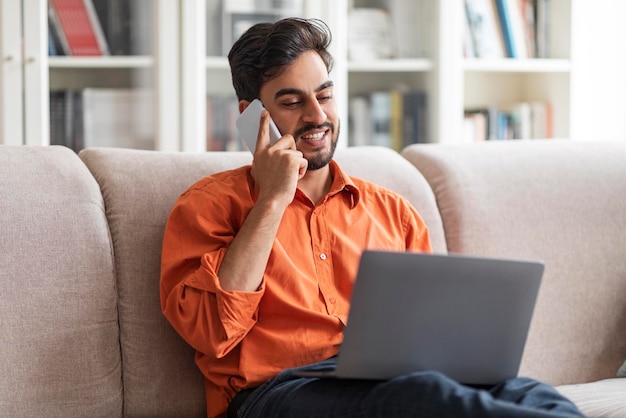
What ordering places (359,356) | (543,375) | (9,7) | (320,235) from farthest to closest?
(9,7), (543,375), (320,235), (359,356)

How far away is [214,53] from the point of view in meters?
3.09

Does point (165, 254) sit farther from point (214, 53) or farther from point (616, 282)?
point (214, 53)

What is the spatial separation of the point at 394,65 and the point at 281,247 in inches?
64.6

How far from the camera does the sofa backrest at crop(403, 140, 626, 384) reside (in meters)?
2.08

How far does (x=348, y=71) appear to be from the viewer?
323cm

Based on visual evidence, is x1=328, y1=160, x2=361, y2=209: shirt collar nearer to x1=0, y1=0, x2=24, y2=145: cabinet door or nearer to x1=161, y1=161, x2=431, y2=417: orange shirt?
x1=161, y1=161, x2=431, y2=417: orange shirt

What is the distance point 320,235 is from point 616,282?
2.52 ft

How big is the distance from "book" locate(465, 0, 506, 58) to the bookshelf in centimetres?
4

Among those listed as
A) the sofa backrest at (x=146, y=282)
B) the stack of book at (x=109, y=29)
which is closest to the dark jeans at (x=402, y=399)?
the sofa backrest at (x=146, y=282)

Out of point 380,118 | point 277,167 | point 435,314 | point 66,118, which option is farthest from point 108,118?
point 435,314

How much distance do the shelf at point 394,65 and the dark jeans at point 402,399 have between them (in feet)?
5.85

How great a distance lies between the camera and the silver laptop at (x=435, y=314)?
1.33 m

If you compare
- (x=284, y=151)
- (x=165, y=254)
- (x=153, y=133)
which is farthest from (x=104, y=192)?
(x=153, y=133)

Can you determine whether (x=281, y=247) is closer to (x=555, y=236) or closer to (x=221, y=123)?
(x=555, y=236)
